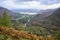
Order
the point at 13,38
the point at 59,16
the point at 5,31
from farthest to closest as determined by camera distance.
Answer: the point at 59,16, the point at 5,31, the point at 13,38

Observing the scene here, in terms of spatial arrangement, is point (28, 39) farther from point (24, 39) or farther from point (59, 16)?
point (59, 16)

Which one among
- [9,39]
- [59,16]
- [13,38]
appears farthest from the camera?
[59,16]

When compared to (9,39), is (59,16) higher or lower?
lower

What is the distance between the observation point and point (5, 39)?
11.6m

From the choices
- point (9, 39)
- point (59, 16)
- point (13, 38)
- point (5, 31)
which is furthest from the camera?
point (59, 16)

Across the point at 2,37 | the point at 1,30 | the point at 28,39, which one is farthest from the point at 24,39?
the point at 1,30

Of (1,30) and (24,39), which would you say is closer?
(24,39)

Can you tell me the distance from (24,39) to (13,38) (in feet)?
2.56

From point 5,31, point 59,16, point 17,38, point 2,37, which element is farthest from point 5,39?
point 59,16

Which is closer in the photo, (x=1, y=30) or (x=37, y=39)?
(x=37, y=39)

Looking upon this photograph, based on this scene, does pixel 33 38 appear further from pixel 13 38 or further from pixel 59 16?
pixel 59 16

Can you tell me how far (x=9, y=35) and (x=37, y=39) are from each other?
1.91m

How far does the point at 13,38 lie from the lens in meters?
12.3

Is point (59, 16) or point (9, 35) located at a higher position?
point (9, 35)
